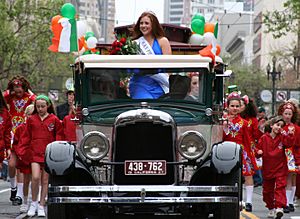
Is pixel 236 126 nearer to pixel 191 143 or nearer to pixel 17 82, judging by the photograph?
pixel 17 82

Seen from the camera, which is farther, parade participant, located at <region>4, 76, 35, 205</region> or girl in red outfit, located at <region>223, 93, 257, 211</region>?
parade participant, located at <region>4, 76, 35, 205</region>

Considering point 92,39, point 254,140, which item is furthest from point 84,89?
point 92,39

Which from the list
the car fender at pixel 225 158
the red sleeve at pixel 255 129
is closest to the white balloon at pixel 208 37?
the red sleeve at pixel 255 129

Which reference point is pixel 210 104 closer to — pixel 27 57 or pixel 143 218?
pixel 143 218

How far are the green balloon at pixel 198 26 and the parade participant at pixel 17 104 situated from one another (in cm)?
545

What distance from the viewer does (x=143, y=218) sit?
13656mm

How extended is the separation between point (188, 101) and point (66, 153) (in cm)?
164

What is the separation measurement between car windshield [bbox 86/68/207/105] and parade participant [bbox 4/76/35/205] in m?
5.14

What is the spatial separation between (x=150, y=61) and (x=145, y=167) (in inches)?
54.6

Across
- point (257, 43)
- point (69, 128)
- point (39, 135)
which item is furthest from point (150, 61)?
point (257, 43)

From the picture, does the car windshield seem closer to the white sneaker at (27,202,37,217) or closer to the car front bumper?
the car front bumper

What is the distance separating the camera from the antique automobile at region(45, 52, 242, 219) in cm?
1109

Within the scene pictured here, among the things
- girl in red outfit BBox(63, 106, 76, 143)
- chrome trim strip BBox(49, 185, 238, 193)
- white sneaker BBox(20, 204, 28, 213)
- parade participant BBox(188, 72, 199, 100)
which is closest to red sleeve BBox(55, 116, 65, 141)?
girl in red outfit BBox(63, 106, 76, 143)

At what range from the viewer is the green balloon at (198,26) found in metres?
22.3
